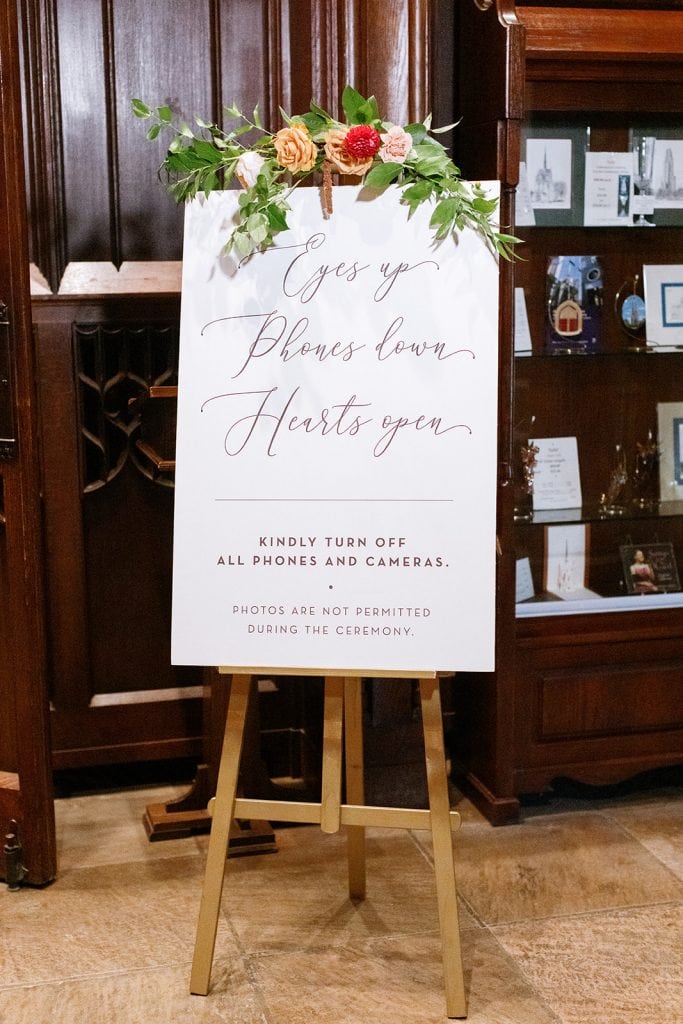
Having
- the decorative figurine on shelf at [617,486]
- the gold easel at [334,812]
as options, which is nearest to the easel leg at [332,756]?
the gold easel at [334,812]

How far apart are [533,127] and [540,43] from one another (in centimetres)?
26

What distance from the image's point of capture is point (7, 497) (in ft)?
7.96

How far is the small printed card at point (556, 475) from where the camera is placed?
296 cm

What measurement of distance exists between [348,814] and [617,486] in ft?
4.31

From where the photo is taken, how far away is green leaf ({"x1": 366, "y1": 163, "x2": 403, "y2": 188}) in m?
1.94

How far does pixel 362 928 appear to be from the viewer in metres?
2.34

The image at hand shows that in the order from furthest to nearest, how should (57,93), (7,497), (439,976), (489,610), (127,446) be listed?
1. (127,446)
2. (57,93)
3. (7,497)
4. (439,976)
5. (489,610)

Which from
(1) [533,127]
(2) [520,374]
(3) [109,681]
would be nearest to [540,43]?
(1) [533,127]

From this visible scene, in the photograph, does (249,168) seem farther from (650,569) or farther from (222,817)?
(650,569)

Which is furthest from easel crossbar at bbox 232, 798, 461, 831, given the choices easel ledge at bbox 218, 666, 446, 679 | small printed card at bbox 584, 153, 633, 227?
small printed card at bbox 584, 153, 633, 227

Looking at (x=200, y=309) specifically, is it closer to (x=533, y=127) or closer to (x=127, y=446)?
(x=127, y=446)

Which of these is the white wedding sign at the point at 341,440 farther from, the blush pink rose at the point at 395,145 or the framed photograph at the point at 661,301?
the framed photograph at the point at 661,301

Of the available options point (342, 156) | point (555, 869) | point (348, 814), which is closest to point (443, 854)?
point (348, 814)

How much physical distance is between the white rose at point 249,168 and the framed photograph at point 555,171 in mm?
1015
